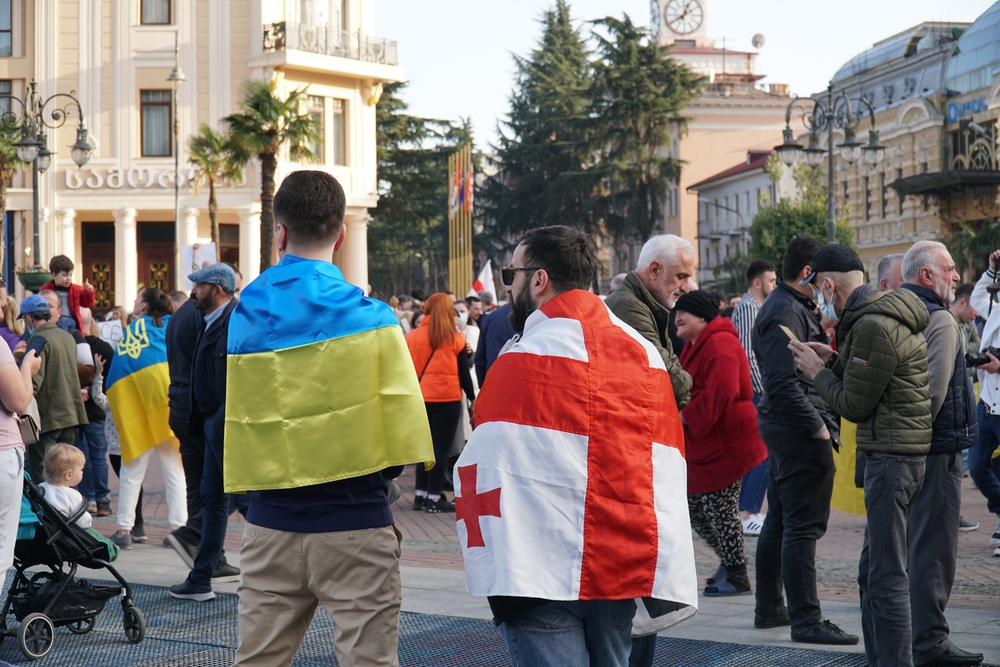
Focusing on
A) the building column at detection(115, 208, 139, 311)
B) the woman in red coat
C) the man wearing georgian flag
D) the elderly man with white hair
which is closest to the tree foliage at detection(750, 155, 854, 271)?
the building column at detection(115, 208, 139, 311)

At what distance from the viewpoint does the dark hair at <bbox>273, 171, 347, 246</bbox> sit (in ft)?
13.0

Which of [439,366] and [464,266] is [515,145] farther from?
[439,366]

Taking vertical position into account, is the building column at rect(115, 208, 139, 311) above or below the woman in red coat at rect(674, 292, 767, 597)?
above

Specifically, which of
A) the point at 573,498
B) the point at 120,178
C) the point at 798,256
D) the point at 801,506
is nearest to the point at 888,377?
the point at 801,506

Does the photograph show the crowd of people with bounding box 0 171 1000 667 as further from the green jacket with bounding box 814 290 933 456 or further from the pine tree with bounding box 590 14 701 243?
the pine tree with bounding box 590 14 701 243

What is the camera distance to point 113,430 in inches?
434

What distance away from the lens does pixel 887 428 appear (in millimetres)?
5355

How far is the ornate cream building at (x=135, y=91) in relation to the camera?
140 feet

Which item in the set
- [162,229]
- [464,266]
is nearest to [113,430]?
[464,266]

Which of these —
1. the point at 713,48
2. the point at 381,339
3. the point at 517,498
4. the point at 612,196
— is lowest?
the point at 517,498

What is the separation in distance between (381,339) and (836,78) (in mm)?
59369

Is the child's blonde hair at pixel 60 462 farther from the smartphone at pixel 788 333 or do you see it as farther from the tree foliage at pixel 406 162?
the tree foliage at pixel 406 162

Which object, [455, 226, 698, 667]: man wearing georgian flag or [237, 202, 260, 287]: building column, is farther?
[237, 202, 260, 287]: building column

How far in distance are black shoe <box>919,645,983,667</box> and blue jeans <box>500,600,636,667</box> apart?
277 cm
